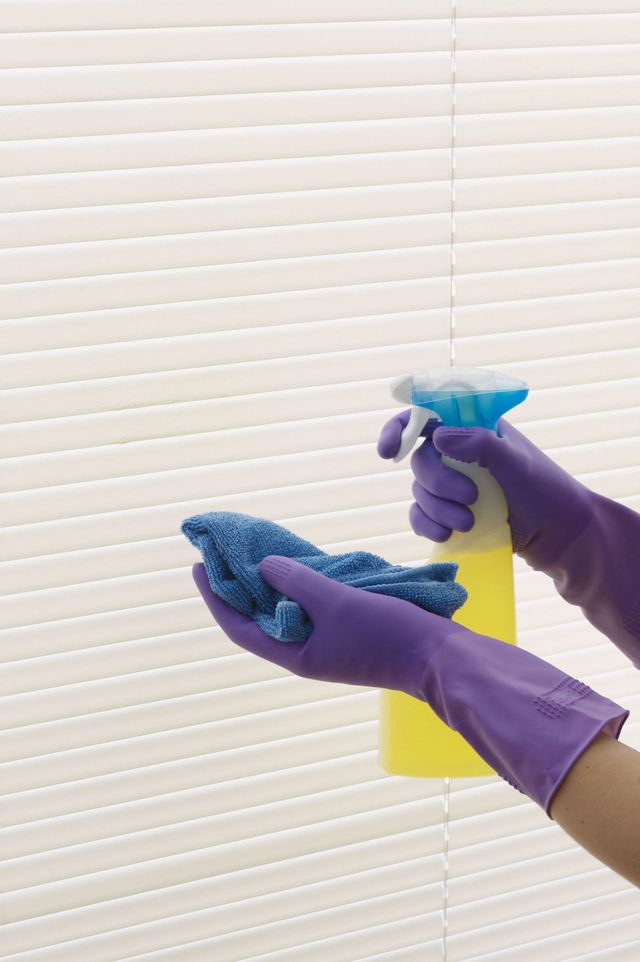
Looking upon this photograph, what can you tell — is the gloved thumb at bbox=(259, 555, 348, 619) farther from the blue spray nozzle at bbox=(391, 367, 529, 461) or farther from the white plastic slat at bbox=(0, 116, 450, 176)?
the white plastic slat at bbox=(0, 116, 450, 176)

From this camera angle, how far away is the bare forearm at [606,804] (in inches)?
34.0

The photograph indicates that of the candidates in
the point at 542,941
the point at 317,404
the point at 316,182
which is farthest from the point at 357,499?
the point at 542,941

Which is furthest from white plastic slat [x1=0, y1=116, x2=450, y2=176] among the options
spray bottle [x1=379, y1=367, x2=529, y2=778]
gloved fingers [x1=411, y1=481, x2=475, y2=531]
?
gloved fingers [x1=411, y1=481, x2=475, y2=531]

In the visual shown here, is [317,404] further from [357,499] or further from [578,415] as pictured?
[578,415]

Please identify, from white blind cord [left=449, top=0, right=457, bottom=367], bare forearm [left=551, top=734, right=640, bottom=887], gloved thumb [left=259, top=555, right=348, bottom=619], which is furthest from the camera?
white blind cord [left=449, top=0, right=457, bottom=367]

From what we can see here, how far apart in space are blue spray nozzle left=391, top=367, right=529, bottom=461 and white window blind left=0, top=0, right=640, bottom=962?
187 millimetres

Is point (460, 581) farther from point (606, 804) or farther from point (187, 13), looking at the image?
point (187, 13)

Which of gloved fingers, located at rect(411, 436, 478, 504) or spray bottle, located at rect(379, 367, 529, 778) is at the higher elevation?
A: gloved fingers, located at rect(411, 436, 478, 504)

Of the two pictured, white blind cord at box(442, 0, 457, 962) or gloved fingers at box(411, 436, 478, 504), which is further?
white blind cord at box(442, 0, 457, 962)

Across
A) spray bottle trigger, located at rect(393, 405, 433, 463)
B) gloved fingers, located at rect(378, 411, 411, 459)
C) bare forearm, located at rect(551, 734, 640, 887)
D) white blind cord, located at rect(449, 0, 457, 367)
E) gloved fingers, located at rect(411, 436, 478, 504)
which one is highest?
white blind cord, located at rect(449, 0, 457, 367)

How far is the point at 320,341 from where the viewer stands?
1224 millimetres

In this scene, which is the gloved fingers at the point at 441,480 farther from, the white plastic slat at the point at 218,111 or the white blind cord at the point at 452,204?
the white plastic slat at the point at 218,111

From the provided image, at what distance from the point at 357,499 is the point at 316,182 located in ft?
1.13

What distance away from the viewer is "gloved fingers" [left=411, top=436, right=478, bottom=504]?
107cm
